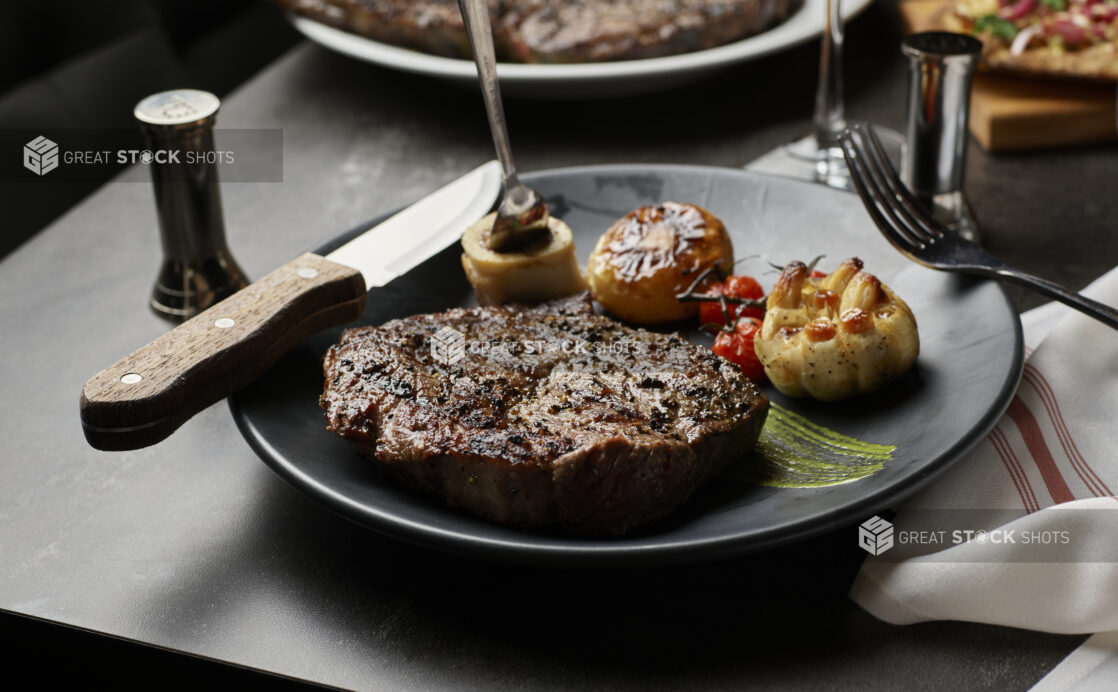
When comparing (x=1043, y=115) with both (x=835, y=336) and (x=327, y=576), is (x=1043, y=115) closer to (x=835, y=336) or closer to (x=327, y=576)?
(x=835, y=336)

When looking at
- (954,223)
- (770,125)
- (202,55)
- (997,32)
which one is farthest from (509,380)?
(202,55)

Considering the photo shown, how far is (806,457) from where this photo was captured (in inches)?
56.5

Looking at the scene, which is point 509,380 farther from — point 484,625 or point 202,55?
point 202,55

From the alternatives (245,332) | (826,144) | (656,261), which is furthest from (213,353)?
(826,144)

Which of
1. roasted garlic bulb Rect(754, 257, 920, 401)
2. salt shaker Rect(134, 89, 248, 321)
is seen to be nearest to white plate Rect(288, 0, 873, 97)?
salt shaker Rect(134, 89, 248, 321)

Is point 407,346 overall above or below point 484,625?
above

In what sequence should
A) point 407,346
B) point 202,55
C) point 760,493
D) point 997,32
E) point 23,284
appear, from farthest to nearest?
point 202,55 → point 997,32 → point 23,284 → point 407,346 → point 760,493

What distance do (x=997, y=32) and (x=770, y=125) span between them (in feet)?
1.87

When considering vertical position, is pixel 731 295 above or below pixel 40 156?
above

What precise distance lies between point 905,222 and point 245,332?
3.57 ft

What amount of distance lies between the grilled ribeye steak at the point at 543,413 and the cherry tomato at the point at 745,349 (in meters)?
0.17

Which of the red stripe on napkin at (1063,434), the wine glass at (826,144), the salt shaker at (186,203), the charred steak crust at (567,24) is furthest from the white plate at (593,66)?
the red stripe on napkin at (1063,434)

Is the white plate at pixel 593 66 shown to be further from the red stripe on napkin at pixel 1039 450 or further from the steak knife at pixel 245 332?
the red stripe on napkin at pixel 1039 450

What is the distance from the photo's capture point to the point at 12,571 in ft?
4.57
